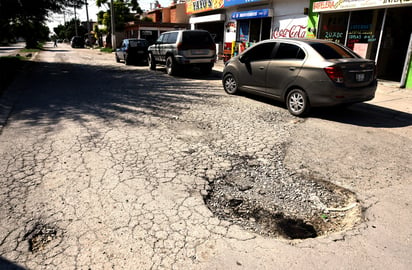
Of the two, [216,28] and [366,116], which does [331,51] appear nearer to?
[366,116]

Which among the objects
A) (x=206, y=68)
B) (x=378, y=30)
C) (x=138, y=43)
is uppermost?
(x=378, y=30)

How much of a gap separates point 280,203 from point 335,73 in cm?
380

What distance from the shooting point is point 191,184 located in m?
3.72

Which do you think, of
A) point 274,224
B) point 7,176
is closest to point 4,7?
point 7,176

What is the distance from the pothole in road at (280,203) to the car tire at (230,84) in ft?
16.7

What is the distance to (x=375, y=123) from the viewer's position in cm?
656

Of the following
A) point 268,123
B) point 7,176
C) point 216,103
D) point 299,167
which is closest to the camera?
point 7,176

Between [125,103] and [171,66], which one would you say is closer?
[125,103]

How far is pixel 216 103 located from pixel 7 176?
210 inches

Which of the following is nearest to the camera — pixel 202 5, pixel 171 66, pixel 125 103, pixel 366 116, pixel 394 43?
pixel 366 116

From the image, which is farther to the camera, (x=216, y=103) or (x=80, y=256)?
(x=216, y=103)

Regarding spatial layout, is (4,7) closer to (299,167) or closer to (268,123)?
(268,123)

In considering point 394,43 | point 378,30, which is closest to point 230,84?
point 378,30

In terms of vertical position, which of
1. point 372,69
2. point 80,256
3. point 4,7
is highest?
point 4,7
